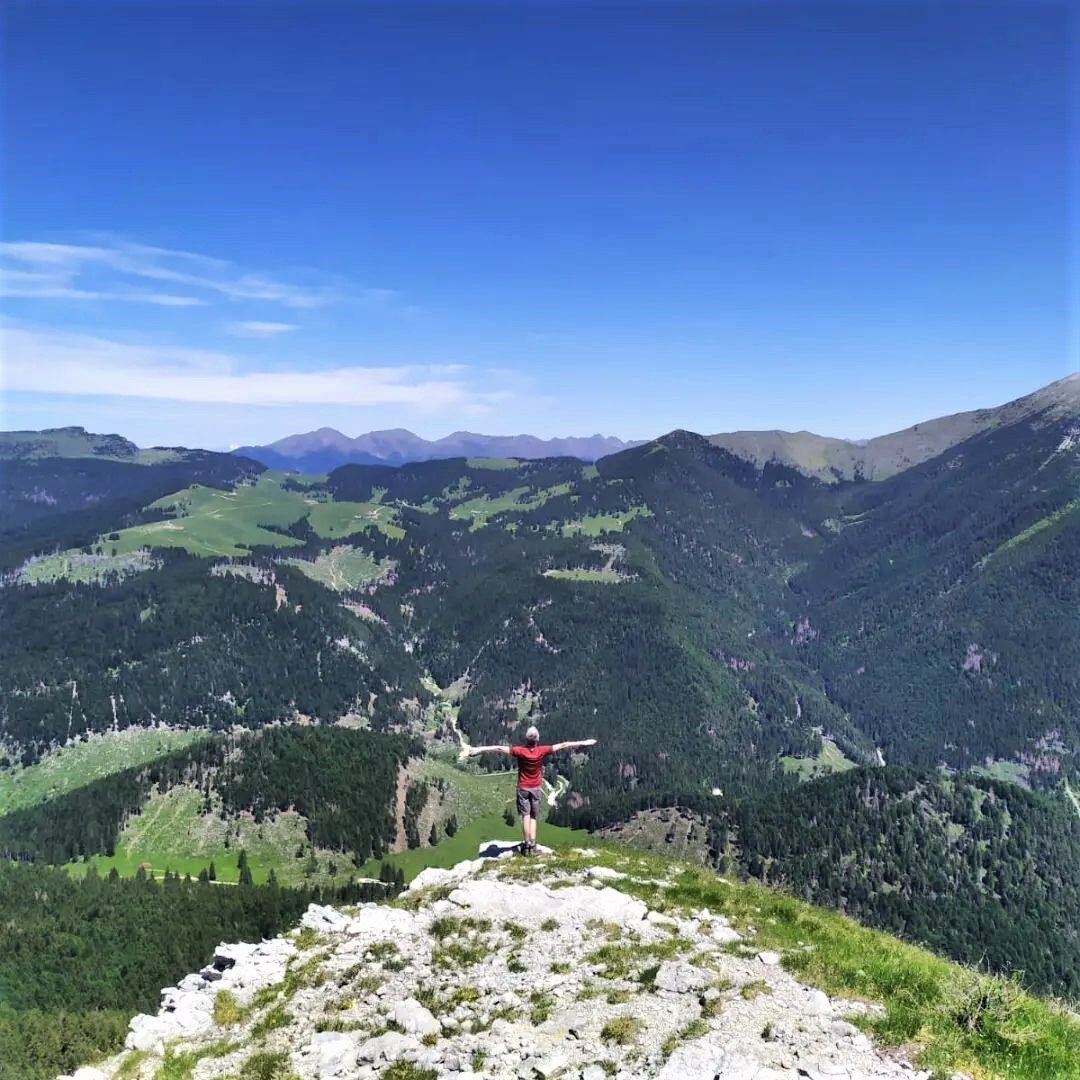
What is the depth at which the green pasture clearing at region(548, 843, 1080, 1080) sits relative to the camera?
17594 mm

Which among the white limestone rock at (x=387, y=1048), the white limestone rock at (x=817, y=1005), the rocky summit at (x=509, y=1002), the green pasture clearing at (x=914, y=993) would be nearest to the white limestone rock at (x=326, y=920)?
the rocky summit at (x=509, y=1002)

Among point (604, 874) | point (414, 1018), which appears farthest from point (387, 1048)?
point (604, 874)

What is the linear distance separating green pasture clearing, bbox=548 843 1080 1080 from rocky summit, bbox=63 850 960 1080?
688 millimetres

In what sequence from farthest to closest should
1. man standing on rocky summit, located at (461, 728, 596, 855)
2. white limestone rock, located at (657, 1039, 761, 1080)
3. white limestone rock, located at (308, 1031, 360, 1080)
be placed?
1. man standing on rocky summit, located at (461, 728, 596, 855)
2. white limestone rock, located at (308, 1031, 360, 1080)
3. white limestone rock, located at (657, 1039, 761, 1080)

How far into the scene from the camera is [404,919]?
104 ft

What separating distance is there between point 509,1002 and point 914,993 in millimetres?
12641

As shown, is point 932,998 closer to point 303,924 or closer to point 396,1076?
point 396,1076

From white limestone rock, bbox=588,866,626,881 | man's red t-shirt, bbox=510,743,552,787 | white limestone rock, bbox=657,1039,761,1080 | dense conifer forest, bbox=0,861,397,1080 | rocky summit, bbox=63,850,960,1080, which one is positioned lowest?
dense conifer forest, bbox=0,861,397,1080

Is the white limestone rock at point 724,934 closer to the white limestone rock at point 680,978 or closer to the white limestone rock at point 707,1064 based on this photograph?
the white limestone rock at point 680,978

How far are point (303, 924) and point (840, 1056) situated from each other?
88.6 feet

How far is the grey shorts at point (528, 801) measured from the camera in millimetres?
35750

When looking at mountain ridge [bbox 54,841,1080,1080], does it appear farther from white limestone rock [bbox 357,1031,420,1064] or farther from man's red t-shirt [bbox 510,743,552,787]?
man's red t-shirt [bbox 510,743,552,787]

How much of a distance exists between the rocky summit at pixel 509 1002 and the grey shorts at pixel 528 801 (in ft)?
10.5

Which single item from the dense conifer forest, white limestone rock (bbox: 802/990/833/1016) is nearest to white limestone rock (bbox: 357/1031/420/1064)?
white limestone rock (bbox: 802/990/833/1016)
